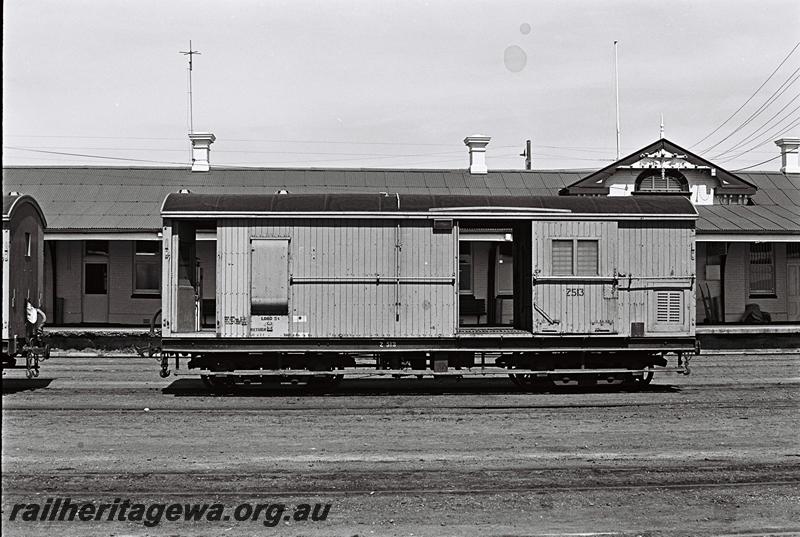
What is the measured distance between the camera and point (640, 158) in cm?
2819

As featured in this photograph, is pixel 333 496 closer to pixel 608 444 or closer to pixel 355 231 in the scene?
pixel 608 444

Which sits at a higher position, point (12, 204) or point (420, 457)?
point (12, 204)

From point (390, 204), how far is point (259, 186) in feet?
47.4

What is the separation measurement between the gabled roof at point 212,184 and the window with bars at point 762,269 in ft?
22.3

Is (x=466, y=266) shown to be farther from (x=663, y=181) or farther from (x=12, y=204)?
(x=12, y=204)

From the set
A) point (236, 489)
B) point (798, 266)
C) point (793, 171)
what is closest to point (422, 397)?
point (236, 489)

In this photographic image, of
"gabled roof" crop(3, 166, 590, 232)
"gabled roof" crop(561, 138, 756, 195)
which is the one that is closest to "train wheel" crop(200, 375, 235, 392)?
"gabled roof" crop(3, 166, 590, 232)

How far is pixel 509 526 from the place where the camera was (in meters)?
7.44

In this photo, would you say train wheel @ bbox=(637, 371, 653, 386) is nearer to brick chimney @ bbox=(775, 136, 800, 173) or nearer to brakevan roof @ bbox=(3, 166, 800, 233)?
brakevan roof @ bbox=(3, 166, 800, 233)

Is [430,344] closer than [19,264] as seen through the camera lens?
Yes

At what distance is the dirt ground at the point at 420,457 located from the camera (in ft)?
25.1

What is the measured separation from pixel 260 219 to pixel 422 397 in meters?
4.42

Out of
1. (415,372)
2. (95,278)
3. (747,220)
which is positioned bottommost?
(415,372)

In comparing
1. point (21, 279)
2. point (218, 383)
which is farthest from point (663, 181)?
point (21, 279)
